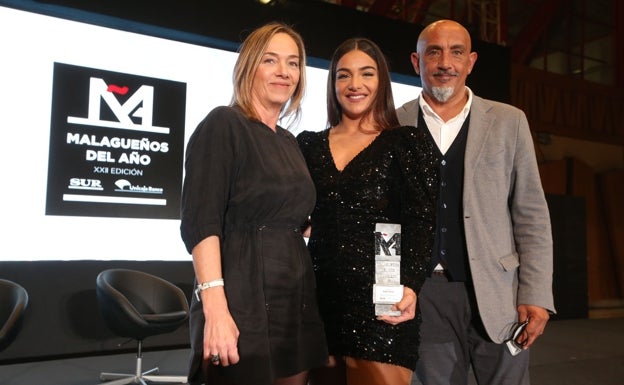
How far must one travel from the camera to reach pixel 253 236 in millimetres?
1493

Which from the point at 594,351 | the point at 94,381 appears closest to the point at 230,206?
the point at 94,381

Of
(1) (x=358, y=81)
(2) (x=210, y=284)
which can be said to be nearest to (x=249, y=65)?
(1) (x=358, y=81)

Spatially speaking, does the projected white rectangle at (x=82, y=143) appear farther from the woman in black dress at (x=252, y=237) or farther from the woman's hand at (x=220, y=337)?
the woman's hand at (x=220, y=337)

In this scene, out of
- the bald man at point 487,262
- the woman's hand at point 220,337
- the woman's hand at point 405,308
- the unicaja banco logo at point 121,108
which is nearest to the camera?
the woman's hand at point 220,337

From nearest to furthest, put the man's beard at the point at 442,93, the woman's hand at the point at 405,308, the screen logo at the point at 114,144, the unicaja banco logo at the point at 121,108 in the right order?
the woman's hand at the point at 405,308, the man's beard at the point at 442,93, the screen logo at the point at 114,144, the unicaja banco logo at the point at 121,108

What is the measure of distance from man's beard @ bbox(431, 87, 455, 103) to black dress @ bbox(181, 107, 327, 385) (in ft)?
2.29

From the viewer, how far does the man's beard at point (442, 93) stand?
2024mm

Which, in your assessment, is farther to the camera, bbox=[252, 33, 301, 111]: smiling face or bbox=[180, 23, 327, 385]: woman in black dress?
bbox=[252, 33, 301, 111]: smiling face

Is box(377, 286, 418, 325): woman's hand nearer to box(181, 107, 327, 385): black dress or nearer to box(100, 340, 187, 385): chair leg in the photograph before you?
box(181, 107, 327, 385): black dress

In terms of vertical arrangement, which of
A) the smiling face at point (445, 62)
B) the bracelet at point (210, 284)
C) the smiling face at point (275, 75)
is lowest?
the bracelet at point (210, 284)

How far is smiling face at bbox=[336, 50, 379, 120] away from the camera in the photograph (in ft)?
5.78

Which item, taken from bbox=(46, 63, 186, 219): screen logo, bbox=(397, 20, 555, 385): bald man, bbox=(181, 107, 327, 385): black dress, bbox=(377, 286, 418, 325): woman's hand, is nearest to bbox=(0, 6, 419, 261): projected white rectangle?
bbox=(46, 63, 186, 219): screen logo

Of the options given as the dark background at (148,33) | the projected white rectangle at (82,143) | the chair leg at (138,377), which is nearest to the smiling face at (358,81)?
the chair leg at (138,377)

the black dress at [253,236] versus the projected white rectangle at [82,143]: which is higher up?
the projected white rectangle at [82,143]
